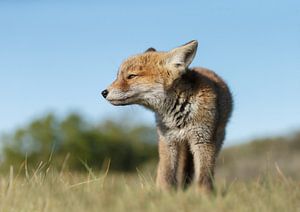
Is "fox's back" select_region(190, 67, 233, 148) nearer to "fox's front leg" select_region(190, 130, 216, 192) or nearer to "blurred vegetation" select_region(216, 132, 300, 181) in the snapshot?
"fox's front leg" select_region(190, 130, 216, 192)

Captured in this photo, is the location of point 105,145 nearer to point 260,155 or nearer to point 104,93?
point 260,155

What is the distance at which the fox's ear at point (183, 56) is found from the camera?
7312 mm

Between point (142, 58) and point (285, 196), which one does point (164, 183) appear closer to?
point (142, 58)

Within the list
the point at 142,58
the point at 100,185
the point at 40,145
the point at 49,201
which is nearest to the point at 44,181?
the point at 100,185

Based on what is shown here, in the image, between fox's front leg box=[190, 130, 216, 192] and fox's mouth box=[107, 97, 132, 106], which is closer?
fox's front leg box=[190, 130, 216, 192]

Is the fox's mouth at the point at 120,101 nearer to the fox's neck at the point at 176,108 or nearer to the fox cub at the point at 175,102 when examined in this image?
the fox cub at the point at 175,102

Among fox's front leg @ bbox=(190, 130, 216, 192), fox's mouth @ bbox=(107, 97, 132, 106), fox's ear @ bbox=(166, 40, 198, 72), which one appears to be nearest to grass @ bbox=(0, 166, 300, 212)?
fox's front leg @ bbox=(190, 130, 216, 192)

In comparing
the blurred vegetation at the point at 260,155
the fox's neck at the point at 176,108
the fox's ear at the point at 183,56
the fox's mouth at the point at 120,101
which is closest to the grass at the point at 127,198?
the fox's neck at the point at 176,108

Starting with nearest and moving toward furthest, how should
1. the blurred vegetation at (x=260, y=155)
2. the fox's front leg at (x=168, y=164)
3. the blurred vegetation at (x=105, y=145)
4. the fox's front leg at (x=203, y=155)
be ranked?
the fox's front leg at (x=203, y=155) < the fox's front leg at (x=168, y=164) < the blurred vegetation at (x=260, y=155) < the blurred vegetation at (x=105, y=145)

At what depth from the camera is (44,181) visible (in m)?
6.43

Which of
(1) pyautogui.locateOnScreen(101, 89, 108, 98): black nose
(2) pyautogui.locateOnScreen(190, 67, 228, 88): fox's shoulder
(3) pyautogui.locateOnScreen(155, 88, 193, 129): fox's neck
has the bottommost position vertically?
(3) pyautogui.locateOnScreen(155, 88, 193, 129): fox's neck

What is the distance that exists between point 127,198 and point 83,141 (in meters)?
39.0

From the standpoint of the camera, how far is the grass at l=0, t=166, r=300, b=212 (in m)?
4.93

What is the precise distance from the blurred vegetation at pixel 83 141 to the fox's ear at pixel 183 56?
31.3 metres
